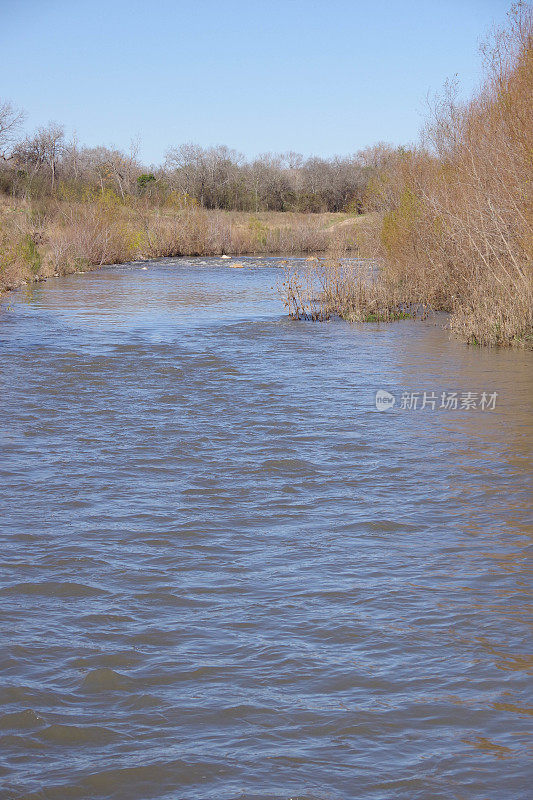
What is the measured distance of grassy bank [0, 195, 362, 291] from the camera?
101ft

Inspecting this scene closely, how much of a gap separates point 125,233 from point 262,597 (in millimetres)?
34724

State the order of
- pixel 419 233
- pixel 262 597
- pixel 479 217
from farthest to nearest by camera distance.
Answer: pixel 419 233, pixel 479 217, pixel 262 597

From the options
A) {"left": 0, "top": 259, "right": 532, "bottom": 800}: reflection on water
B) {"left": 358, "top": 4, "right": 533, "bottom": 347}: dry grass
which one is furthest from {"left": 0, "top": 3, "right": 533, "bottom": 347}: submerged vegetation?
{"left": 0, "top": 259, "right": 532, "bottom": 800}: reflection on water

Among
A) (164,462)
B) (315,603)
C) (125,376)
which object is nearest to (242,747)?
(315,603)

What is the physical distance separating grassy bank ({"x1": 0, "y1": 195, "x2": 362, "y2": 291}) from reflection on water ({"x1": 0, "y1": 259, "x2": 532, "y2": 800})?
16.8 meters

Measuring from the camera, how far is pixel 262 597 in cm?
491

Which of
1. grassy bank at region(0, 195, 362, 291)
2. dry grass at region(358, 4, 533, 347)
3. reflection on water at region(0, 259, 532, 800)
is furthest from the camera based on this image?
grassy bank at region(0, 195, 362, 291)

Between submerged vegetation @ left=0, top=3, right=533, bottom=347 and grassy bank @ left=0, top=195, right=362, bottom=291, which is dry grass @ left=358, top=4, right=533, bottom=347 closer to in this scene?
submerged vegetation @ left=0, top=3, right=533, bottom=347

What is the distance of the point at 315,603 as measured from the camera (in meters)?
4.84

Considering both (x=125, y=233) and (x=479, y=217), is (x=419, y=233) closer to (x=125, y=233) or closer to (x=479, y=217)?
(x=479, y=217)

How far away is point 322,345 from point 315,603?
11.6m

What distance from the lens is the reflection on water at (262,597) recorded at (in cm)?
341

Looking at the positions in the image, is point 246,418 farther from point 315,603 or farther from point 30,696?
point 30,696

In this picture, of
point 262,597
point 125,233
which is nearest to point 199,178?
point 125,233
